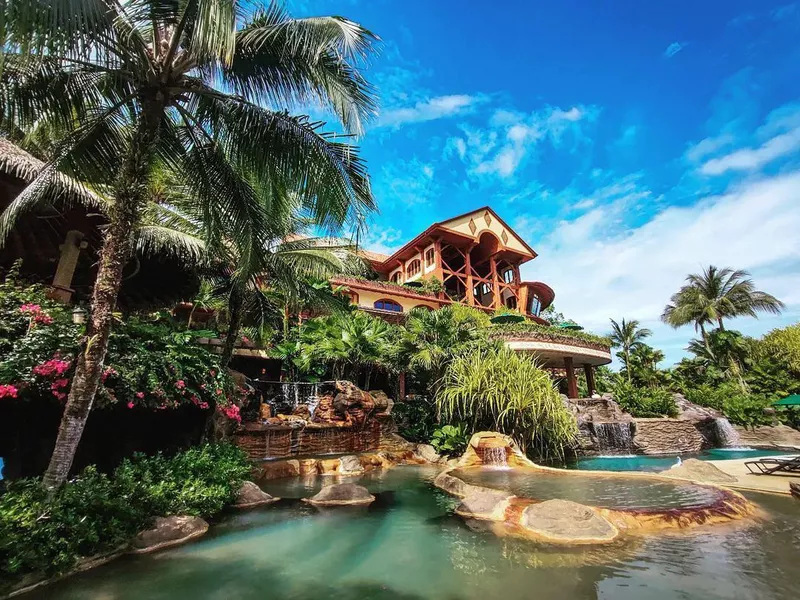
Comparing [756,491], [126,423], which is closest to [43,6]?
[126,423]

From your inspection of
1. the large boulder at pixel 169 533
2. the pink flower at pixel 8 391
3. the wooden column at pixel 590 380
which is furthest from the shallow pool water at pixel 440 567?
the wooden column at pixel 590 380

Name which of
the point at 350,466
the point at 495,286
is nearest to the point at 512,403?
the point at 350,466

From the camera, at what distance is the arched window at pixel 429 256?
28997mm

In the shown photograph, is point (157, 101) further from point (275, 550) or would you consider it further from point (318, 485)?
point (318, 485)

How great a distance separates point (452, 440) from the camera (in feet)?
45.2

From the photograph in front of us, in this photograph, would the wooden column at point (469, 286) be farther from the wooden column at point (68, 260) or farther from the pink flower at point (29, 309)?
the pink flower at point (29, 309)

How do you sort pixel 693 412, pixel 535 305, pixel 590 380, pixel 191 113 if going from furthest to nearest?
pixel 535 305, pixel 590 380, pixel 693 412, pixel 191 113

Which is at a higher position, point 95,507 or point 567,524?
point 95,507

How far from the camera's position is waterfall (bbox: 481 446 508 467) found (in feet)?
37.7

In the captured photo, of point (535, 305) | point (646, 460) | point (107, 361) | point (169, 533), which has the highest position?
point (535, 305)

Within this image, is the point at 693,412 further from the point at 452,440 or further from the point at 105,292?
the point at 105,292

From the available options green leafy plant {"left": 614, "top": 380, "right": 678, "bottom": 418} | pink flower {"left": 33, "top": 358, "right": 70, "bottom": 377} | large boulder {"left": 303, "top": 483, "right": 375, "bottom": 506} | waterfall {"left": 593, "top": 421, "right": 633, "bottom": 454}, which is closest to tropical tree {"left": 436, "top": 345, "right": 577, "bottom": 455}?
waterfall {"left": 593, "top": 421, "right": 633, "bottom": 454}

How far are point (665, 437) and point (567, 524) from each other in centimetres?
1487

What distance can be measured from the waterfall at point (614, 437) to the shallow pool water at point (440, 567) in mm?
10599
